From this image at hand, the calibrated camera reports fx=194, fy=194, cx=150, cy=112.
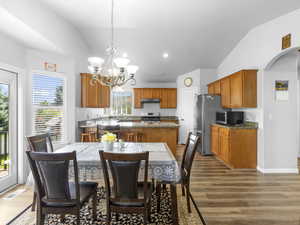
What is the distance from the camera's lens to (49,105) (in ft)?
12.7

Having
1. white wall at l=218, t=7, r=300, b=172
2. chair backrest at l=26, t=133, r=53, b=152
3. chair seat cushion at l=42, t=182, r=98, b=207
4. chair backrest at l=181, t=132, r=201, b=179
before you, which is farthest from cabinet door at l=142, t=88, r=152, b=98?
chair seat cushion at l=42, t=182, r=98, b=207

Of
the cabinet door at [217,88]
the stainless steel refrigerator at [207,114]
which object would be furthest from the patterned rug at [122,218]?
the cabinet door at [217,88]

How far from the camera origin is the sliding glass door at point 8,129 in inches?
123

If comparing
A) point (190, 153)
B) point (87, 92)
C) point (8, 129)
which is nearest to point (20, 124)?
point (8, 129)

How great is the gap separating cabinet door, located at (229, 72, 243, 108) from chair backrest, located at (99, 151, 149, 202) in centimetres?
332

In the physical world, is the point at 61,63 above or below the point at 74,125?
above

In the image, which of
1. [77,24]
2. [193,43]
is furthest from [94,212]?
[193,43]

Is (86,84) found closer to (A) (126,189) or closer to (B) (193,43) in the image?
(B) (193,43)

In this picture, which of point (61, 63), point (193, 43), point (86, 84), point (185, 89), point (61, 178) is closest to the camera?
point (61, 178)

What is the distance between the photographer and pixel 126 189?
69.4 inches

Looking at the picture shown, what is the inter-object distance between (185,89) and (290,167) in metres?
4.18

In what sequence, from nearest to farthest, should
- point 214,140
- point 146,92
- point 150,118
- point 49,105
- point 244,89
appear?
point 49,105 < point 244,89 < point 214,140 < point 146,92 < point 150,118

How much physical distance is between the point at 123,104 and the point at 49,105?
15.1 feet

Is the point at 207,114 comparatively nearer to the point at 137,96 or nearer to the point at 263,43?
the point at 263,43
